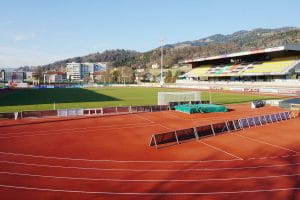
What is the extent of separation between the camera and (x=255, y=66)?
84438 millimetres

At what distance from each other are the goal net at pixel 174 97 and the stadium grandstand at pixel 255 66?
39319mm

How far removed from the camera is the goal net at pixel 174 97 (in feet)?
131

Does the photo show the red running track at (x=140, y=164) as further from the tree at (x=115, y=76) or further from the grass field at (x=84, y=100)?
the tree at (x=115, y=76)

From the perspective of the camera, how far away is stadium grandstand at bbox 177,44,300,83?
73312mm

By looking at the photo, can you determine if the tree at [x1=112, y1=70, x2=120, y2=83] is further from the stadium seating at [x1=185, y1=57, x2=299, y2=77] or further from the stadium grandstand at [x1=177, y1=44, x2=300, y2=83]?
the stadium seating at [x1=185, y1=57, x2=299, y2=77]

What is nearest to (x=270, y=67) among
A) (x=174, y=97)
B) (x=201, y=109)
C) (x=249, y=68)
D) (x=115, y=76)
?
(x=249, y=68)

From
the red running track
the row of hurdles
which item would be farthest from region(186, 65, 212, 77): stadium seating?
the red running track

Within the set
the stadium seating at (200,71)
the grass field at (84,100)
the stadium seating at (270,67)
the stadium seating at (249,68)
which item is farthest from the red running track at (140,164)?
the stadium seating at (200,71)

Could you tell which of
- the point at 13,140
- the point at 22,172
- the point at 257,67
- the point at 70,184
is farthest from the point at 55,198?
the point at 257,67

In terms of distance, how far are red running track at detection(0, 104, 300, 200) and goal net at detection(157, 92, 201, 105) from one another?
1393 centimetres

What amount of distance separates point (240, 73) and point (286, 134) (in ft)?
213

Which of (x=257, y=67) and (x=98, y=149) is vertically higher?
(x=257, y=67)

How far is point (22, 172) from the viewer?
14008 mm

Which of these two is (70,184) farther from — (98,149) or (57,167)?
(98,149)
